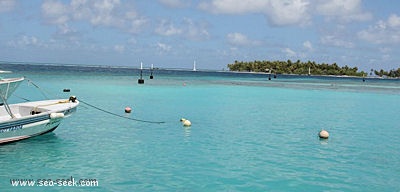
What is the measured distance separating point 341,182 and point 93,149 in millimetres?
9301

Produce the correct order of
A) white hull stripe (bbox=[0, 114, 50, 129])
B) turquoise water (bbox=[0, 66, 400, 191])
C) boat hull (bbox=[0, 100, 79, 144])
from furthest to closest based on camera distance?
1. boat hull (bbox=[0, 100, 79, 144])
2. white hull stripe (bbox=[0, 114, 50, 129])
3. turquoise water (bbox=[0, 66, 400, 191])

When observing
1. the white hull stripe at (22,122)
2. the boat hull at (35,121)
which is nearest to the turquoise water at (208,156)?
the boat hull at (35,121)

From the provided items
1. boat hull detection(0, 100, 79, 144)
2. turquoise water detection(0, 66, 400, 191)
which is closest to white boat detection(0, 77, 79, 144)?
boat hull detection(0, 100, 79, 144)

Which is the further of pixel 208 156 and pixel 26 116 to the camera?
pixel 26 116

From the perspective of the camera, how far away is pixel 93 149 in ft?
54.7

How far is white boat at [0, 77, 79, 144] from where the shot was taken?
1630 cm

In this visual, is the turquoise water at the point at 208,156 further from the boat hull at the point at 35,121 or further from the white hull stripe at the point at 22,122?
the white hull stripe at the point at 22,122

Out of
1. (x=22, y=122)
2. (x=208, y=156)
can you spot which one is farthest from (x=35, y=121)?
(x=208, y=156)

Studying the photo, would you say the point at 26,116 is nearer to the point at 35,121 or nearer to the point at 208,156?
the point at 35,121

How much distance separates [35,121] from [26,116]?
63 cm

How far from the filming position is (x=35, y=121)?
17469 mm

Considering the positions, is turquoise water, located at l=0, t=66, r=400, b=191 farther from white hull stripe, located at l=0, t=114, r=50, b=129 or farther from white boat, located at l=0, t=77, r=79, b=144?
white hull stripe, located at l=0, t=114, r=50, b=129

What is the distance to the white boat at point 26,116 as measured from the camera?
16297 mm

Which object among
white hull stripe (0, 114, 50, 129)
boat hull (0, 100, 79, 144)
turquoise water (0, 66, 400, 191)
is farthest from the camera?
boat hull (0, 100, 79, 144)
